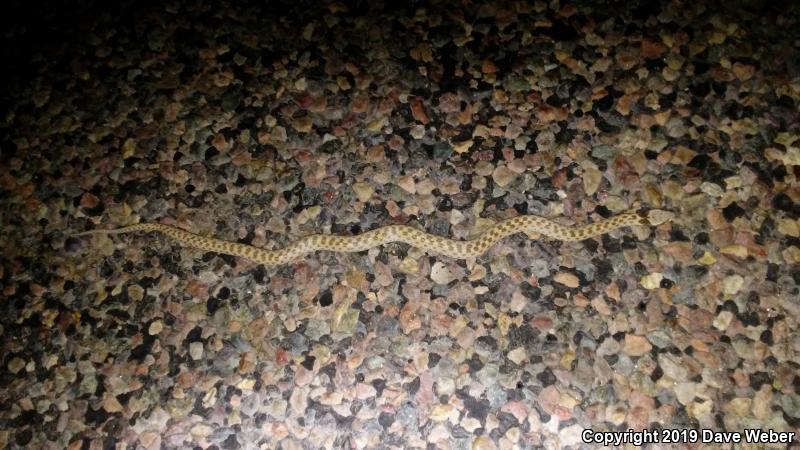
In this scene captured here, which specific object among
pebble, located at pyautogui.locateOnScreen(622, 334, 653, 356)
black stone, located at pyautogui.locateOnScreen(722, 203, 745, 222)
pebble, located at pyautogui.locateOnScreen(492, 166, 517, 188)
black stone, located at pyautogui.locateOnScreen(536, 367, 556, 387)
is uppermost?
black stone, located at pyautogui.locateOnScreen(722, 203, 745, 222)

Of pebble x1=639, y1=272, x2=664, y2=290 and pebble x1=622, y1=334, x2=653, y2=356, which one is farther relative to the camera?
pebble x1=639, y1=272, x2=664, y2=290

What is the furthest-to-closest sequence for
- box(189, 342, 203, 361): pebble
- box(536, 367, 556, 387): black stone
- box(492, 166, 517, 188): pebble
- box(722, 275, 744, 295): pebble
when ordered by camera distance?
1. box(492, 166, 517, 188): pebble
2. box(189, 342, 203, 361): pebble
3. box(722, 275, 744, 295): pebble
4. box(536, 367, 556, 387): black stone

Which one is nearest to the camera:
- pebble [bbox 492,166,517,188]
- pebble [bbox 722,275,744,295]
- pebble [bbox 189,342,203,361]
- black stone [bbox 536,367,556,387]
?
black stone [bbox 536,367,556,387]

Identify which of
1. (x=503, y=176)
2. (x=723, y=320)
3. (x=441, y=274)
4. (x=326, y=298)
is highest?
(x=503, y=176)

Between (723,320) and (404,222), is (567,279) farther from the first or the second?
(404,222)

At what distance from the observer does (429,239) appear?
2.75 metres

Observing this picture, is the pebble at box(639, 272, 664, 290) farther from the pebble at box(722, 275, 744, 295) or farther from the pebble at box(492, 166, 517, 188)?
the pebble at box(492, 166, 517, 188)

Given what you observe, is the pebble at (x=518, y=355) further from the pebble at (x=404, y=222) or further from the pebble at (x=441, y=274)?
the pebble at (x=441, y=274)

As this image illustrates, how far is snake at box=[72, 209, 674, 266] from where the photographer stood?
270cm

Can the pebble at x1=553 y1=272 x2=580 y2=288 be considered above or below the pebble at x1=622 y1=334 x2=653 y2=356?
above

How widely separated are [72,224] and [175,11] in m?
1.63

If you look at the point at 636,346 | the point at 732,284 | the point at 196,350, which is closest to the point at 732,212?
the point at 732,284

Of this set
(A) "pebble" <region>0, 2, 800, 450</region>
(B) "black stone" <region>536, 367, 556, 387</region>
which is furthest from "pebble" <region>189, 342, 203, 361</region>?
(B) "black stone" <region>536, 367, 556, 387</region>

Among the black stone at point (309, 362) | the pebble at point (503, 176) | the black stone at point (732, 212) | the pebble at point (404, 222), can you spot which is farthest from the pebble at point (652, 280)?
the black stone at point (309, 362)
